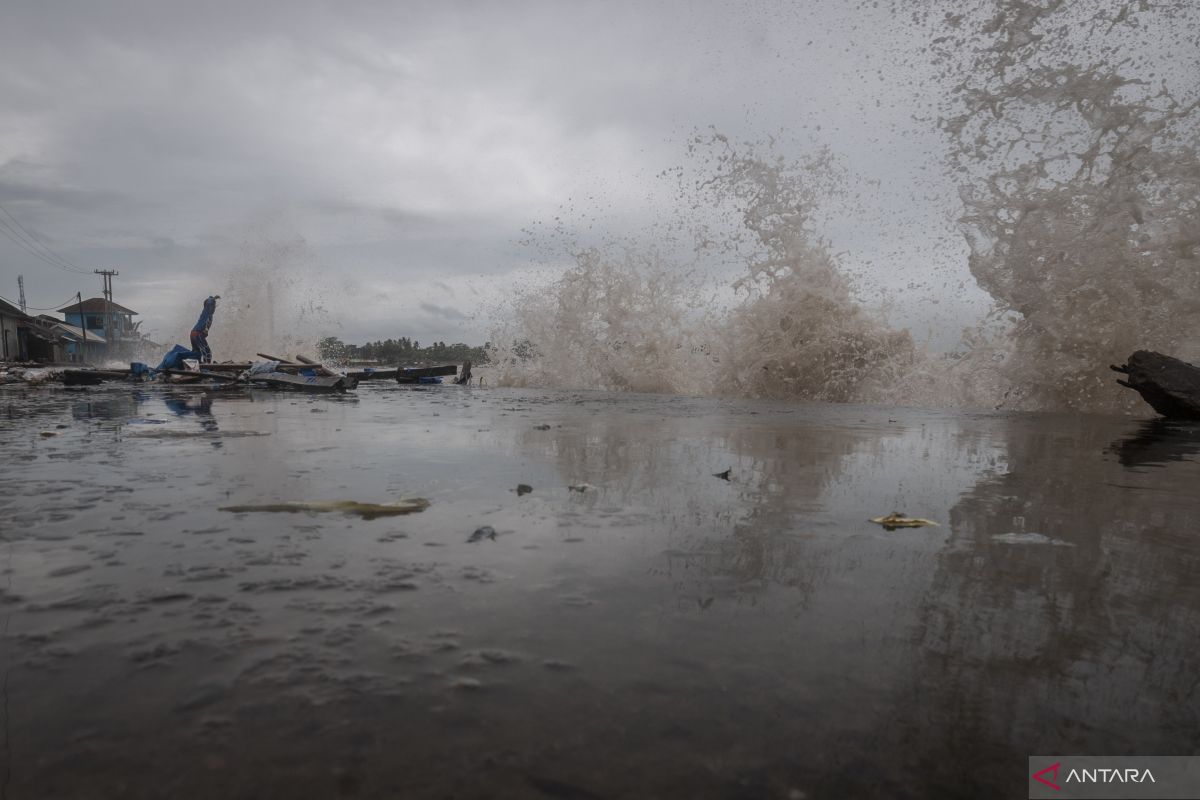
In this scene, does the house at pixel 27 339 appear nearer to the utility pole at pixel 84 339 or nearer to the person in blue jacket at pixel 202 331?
the utility pole at pixel 84 339

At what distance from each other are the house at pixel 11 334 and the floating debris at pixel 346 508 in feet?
135

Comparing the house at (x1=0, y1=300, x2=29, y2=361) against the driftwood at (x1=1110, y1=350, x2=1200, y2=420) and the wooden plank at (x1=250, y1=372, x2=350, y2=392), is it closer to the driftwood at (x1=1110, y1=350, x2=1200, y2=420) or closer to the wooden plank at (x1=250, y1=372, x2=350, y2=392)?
the wooden plank at (x1=250, y1=372, x2=350, y2=392)

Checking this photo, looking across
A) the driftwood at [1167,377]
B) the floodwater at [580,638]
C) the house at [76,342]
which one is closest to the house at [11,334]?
the house at [76,342]

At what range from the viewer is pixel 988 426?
9.28 metres

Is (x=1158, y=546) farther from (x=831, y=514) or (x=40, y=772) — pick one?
(x=40, y=772)

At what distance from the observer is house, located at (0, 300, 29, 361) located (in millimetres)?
33625

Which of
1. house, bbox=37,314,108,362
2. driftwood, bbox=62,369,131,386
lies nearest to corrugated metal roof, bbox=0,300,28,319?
house, bbox=37,314,108,362

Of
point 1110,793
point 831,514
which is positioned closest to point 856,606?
point 1110,793

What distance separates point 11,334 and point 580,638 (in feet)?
152

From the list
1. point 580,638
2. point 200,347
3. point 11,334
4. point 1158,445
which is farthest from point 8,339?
point 1158,445

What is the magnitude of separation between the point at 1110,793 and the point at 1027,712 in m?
0.22

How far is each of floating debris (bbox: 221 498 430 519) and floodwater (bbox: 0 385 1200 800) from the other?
0.35 ft

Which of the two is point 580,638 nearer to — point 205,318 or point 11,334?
point 205,318

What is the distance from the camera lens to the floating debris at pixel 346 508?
10.1 feet
